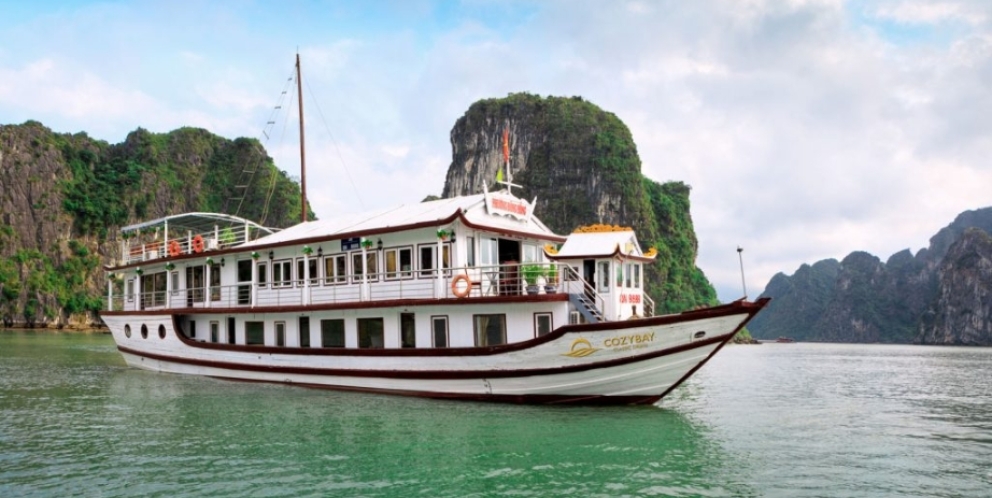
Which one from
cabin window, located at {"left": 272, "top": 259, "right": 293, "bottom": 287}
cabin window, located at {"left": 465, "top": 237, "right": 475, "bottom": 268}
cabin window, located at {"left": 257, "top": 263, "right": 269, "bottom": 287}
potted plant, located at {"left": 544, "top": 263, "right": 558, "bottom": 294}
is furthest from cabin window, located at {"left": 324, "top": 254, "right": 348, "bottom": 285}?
potted plant, located at {"left": 544, "top": 263, "right": 558, "bottom": 294}

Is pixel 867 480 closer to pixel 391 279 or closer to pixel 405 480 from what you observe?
pixel 405 480

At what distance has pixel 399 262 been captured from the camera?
706 inches

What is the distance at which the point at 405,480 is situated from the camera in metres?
9.68

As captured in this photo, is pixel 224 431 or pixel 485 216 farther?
pixel 485 216

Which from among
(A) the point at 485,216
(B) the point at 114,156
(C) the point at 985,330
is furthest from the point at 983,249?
(B) the point at 114,156

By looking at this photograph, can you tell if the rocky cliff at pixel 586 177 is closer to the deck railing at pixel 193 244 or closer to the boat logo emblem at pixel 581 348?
the deck railing at pixel 193 244

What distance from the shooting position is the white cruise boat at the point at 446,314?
579 inches

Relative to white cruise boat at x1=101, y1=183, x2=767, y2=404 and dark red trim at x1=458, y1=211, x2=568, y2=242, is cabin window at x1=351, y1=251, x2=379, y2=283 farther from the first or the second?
dark red trim at x1=458, y1=211, x2=568, y2=242

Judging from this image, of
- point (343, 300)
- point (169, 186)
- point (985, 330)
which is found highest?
point (169, 186)

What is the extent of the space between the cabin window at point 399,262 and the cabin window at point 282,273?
12.2 feet

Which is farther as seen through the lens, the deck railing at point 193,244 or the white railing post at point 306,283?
the deck railing at point 193,244

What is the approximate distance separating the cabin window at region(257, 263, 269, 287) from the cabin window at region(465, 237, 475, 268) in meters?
7.04

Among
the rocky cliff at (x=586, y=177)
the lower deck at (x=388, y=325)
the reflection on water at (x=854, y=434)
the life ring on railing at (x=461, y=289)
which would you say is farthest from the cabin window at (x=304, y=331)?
the rocky cliff at (x=586, y=177)

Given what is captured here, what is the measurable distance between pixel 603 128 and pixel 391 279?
10754cm
